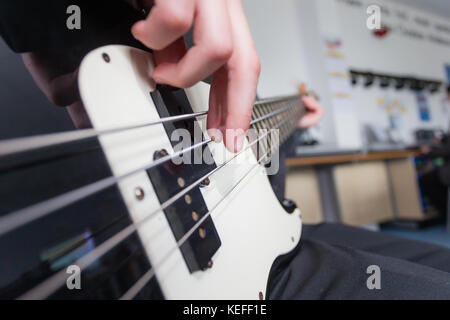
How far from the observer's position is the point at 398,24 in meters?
3.50

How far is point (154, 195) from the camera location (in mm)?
217

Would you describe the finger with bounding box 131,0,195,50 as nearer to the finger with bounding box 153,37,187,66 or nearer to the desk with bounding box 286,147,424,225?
the finger with bounding box 153,37,187,66

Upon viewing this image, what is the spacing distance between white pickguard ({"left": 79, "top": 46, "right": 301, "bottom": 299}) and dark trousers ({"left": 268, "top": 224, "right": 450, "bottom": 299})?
5 cm

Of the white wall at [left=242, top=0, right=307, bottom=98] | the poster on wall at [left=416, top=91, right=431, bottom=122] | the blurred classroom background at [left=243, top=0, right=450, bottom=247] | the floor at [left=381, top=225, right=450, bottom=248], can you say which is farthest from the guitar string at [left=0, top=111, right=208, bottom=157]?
the poster on wall at [left=416, top=91, right=431, bottom=122]

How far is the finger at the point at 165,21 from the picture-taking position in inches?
8.2

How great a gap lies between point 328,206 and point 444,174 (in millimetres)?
869

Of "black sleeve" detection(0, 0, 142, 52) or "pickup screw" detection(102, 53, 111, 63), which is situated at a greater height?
"black sleeve" detection(0, 0, 142, 52)

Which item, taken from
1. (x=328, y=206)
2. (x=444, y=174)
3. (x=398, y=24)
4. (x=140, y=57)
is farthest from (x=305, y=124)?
(x=398, y=24)

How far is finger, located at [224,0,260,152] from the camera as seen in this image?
11.7 inches

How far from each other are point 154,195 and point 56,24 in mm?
187

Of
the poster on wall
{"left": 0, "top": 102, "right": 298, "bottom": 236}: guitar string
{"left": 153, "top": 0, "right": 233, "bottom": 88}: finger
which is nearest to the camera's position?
{"left": 0, "top": 102, "right": 298, "bottom": 236}: guitar string

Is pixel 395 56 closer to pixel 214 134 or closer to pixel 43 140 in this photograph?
pixel 214 134

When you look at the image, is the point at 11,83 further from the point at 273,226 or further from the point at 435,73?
the point at 435,73

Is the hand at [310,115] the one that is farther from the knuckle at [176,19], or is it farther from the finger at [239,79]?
the knuckle at [176,19]
